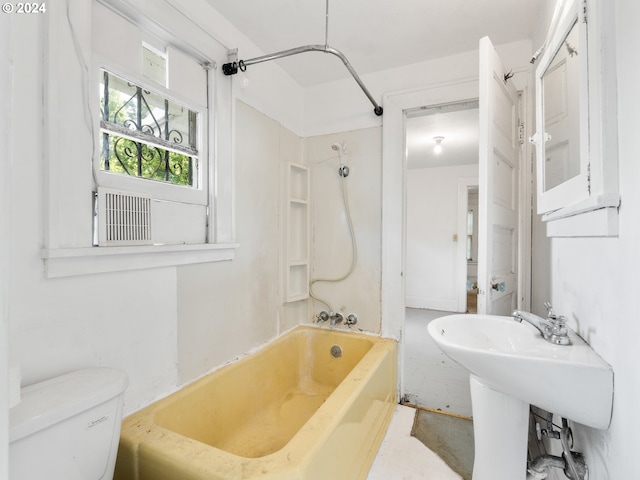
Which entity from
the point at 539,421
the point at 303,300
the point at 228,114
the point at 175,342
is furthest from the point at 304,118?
the point at 539,421

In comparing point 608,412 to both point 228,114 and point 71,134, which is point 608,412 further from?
point 228,114

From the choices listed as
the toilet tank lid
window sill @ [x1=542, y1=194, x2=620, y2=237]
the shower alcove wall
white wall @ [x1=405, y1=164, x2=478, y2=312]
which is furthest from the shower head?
white wall @ [x1=405, y1=164, x2=478, y2=312]

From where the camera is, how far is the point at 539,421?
150 cm

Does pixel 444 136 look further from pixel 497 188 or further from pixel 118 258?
pixel 118 258

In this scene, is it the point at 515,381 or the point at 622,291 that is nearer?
the point at 622,291

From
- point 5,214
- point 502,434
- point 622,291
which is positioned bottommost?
point 502,434

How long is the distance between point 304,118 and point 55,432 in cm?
231

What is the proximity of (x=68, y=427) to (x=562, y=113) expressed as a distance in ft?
6.14

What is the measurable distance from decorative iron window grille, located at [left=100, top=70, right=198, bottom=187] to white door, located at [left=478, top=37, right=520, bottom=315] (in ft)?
4.66

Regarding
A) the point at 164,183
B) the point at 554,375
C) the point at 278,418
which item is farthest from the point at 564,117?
the point at 278,418

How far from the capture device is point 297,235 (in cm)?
239

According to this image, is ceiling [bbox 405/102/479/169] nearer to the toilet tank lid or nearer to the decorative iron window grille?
the decorative iron window grille

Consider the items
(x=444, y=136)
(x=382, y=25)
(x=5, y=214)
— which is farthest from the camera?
(x=444, y=136)

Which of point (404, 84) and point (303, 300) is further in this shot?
point (303, 300)
